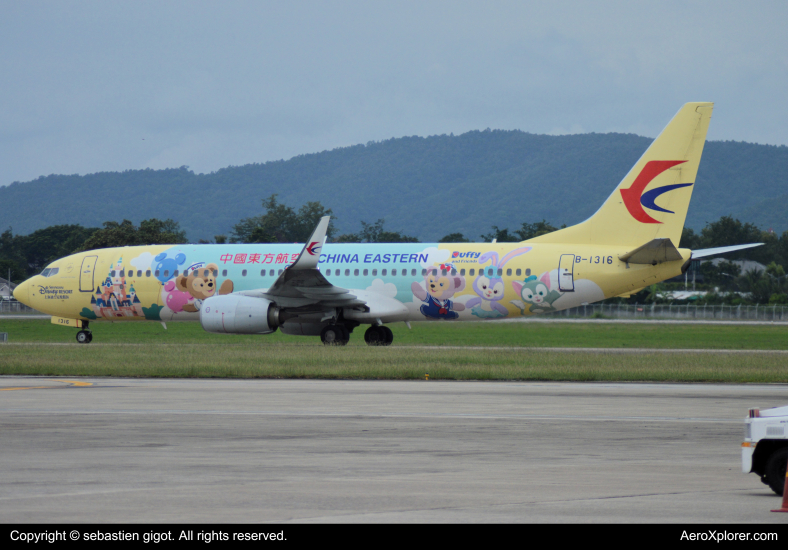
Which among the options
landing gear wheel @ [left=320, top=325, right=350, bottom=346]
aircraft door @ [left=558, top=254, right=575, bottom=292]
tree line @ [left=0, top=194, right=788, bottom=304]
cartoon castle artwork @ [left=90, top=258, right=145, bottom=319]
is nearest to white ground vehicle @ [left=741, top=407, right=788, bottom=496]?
aircraft door @ [left=558, top=254, right=575, bottom=292]

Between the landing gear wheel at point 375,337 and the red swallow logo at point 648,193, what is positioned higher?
the red swallow logo at point 648,193

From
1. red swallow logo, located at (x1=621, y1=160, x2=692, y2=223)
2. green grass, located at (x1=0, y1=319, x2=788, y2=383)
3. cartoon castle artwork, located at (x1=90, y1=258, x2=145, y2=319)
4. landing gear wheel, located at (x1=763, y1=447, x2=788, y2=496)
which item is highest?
red swallow logo, located at (x1=621, y1=160, x2=692, y2=223)

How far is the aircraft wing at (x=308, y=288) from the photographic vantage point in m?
31.5

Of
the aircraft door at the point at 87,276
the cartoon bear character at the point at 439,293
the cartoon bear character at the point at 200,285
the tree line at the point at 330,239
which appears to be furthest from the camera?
the tree line at the point at 330,239

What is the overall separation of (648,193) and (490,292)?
20.6 feet

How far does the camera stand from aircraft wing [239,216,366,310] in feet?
103

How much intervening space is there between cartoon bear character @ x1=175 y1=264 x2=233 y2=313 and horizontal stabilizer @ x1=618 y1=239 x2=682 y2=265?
14.5 m

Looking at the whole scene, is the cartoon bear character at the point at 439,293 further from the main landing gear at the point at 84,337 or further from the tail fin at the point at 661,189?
the main landing gear at the point at 84,337

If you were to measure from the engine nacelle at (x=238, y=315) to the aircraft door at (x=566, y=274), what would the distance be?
32.1ft

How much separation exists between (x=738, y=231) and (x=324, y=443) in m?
127

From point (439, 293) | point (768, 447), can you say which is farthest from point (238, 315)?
point (768, 447)

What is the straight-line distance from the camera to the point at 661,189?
32344 mm

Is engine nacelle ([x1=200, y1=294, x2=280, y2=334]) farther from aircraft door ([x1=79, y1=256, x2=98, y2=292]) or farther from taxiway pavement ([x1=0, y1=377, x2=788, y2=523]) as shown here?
taxiway pavement ([x1=0, y1=377, x2=788, y2=523])

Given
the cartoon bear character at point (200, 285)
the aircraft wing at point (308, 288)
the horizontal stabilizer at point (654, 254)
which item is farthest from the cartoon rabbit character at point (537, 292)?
the cartoon bear character at point (200, 285)
